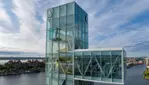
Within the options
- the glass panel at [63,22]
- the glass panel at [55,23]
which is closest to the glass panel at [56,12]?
the glass panel at [55,23]

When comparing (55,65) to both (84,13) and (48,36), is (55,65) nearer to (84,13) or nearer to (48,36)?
(48,36)

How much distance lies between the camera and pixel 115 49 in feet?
47.9

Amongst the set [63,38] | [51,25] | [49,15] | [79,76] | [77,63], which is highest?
[49,15]

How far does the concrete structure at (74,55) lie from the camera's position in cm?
1500

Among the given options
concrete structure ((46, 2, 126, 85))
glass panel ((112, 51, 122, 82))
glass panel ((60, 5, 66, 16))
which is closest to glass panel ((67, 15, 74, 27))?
concrete structure ((46, 2, 126, 85))

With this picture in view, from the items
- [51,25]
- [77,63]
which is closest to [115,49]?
[77,63]

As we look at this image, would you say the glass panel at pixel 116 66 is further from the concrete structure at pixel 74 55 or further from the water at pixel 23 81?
the water at pixel 23 81

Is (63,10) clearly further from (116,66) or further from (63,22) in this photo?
(116,66)

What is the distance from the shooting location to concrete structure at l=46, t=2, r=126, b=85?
49.2ft

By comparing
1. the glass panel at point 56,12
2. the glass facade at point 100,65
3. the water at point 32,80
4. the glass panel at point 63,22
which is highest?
the glass panel at point 56,12

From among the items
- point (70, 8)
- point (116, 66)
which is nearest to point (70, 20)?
point (70, 8)

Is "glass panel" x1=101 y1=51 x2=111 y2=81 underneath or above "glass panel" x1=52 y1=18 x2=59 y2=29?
underneath

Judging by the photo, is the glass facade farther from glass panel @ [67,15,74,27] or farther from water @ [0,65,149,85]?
water @ [0,65,149,85]

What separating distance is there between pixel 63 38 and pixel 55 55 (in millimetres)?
2561
